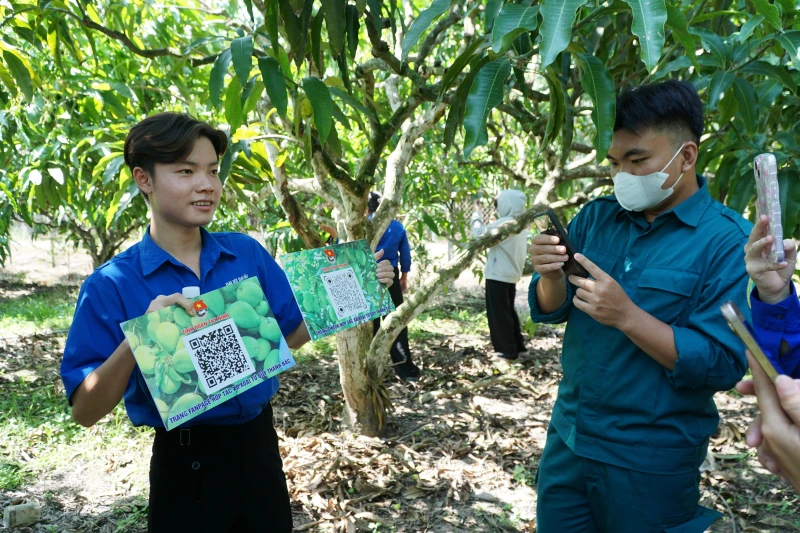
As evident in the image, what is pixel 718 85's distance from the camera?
1.76 meters

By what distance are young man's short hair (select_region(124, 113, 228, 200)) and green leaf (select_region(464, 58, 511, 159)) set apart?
67cm

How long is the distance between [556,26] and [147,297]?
102cm

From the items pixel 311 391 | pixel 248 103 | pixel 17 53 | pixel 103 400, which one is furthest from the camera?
pixel 311 391

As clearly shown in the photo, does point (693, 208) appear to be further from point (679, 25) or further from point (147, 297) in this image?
point (147, 297)

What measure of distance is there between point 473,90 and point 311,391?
307 cm

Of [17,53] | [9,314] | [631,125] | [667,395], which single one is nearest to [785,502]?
[667,395]

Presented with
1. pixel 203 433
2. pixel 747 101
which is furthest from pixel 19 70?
pixel 747 101

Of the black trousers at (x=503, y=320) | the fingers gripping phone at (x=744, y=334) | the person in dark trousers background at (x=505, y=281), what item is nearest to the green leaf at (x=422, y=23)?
the fingers gripping phone at (x=744, y=334)

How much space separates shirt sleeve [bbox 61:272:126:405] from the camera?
125 centimetres

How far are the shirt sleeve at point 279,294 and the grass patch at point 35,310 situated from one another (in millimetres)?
5201

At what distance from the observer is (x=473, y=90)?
43.3 inches

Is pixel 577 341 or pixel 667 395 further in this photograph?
pixel 577 341

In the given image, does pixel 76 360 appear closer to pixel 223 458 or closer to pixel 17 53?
pixel 223 458

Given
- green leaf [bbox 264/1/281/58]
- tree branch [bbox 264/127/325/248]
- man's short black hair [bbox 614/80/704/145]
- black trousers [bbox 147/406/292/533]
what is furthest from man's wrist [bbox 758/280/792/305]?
tree branch [bbox 264/127/325/248]
